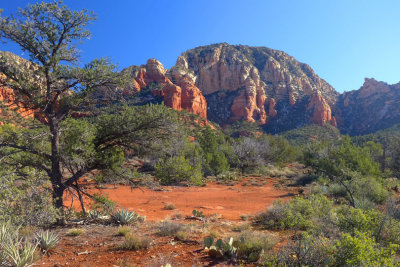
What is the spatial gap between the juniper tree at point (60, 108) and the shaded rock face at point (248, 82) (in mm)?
88569

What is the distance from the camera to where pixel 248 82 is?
100m

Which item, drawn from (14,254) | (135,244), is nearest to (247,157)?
(135,244)

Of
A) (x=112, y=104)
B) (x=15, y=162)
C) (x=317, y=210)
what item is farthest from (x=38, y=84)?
(x=317, y=210)

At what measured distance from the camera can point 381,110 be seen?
88688mm

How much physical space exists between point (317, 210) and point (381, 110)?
109885mm

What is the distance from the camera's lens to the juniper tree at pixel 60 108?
5.55 m

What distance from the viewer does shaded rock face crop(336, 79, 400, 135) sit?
84162mm

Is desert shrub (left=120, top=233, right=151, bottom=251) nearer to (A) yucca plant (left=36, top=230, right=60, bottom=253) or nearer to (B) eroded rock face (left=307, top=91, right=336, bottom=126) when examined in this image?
(A) yucca plant (left=36, top=230, right=60, bottom=253)

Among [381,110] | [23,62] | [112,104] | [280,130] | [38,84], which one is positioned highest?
[381,110]

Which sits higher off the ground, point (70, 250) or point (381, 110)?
point (381, 110)

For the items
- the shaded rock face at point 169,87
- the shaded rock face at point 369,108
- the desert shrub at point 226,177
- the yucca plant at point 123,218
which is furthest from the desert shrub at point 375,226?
the shaded rock face at point 369,108

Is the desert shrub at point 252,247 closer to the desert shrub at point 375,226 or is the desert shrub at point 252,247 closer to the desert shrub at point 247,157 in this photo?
the desert shrub at point 375,226

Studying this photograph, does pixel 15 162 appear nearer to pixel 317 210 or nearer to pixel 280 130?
pixel 317 210

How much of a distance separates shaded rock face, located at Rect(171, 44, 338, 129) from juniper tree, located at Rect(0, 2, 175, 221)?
88569 millimetres
